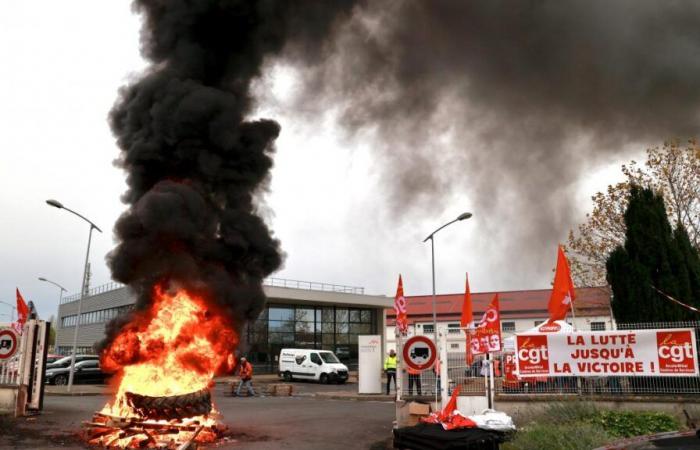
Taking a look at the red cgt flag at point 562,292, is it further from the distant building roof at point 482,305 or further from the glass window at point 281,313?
the distant building roof at point 482,305

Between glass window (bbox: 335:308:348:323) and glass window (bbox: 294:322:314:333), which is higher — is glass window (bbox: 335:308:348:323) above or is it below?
above

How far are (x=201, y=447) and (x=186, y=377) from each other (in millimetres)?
1826

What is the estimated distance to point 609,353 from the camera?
12.8 metres

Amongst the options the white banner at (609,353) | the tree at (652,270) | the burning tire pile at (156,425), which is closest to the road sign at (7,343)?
the burning tire pile at (156,425)

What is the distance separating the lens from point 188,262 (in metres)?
12.4

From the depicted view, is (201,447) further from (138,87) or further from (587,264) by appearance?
(587,264)

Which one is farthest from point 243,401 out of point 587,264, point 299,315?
point 299,315

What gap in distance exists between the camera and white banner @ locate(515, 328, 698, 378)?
485 inches

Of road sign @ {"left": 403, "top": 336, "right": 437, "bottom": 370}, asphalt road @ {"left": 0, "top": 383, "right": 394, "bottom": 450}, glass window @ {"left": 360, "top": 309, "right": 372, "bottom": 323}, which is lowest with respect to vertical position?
asphalt road @ {"left": 0, "top": 383, "right": 394, "bottom": 450}

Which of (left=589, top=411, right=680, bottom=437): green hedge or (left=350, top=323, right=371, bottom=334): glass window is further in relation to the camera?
(left=350, top=323, right=371, bottom=334): glass window

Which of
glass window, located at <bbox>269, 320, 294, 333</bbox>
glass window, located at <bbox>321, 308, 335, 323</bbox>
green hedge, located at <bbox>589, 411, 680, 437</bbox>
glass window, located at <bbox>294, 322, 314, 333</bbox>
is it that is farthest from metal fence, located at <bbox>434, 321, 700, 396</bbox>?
glass window, located at <bbox>321, 308, 335, 323</bbox>

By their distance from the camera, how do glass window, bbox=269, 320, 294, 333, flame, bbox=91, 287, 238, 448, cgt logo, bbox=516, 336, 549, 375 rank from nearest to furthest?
flame, bbox=91, 287, 238, 448 → cgt logo, bbox=516, 336, 549, 375 → glass window, bbox=269, 320, 294, 333

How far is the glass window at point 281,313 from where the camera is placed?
4100 cm

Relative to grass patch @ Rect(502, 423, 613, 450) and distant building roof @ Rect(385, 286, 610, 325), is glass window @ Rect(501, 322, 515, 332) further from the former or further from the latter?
grass patch @ Rect(502, 423, 613, 450)
